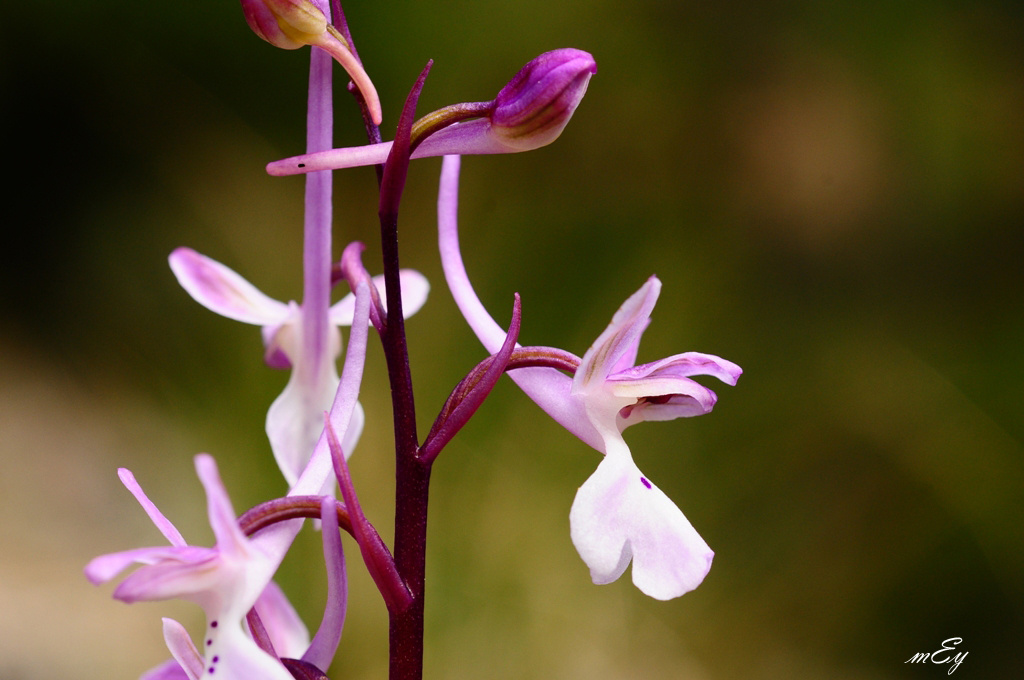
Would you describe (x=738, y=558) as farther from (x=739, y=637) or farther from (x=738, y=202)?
(x=738, y=202)

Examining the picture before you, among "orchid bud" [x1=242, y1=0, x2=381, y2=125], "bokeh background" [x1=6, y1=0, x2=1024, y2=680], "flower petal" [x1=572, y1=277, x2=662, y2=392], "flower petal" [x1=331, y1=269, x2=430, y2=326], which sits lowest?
"flower petal" [x1=572, y1=277, x2=662, y2=392]

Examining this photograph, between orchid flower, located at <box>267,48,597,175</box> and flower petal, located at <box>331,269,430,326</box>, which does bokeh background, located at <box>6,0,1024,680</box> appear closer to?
flower petal, located at <box>331,269,430,326</box>

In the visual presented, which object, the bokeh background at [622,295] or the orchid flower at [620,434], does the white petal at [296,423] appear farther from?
the bokeh background at [622,295]

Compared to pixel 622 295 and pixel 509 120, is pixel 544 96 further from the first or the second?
pixel 622 295

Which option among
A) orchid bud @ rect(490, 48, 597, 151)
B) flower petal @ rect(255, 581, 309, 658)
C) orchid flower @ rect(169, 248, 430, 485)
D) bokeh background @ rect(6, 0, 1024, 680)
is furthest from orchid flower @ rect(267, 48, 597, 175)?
bokeh background @ rect(6, 0, 1024, 680)

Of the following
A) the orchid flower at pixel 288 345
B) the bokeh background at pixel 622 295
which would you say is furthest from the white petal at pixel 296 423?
the bokeh background at pixel 622 295

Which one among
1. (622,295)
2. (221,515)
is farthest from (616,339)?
(622,295)
